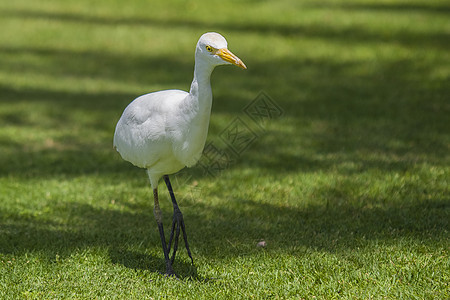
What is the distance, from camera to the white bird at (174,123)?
4.12 metres

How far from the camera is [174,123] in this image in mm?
4348

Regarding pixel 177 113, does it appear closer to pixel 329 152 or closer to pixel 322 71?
pixel 329 152

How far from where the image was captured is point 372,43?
41.8ft

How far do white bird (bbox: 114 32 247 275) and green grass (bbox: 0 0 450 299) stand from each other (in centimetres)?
79

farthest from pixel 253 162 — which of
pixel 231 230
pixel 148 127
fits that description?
pixel 148 127

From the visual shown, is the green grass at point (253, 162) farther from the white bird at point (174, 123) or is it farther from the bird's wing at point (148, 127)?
the bird's wing at point (148, 127)

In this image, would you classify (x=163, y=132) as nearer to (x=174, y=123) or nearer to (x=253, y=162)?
(x=174, y=123)

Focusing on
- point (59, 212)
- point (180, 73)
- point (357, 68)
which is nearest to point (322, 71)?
point (357, 68)

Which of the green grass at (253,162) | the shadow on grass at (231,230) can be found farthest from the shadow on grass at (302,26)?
the shadow on grass at (231,230)

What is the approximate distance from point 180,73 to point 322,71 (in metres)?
3.12

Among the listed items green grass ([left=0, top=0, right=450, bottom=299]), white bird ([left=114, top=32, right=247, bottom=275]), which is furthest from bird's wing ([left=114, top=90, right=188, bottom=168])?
green grass ([left=0, top=0, right=450, bottom=299])

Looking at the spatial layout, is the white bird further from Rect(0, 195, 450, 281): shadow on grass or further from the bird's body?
Rect(0, 195, 450, 281): shadow on grass

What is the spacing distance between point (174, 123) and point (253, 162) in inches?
138

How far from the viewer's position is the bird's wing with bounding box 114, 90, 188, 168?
14.6 feet
